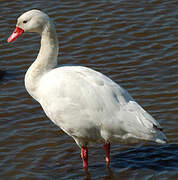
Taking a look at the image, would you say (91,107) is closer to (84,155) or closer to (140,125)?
(140,125)

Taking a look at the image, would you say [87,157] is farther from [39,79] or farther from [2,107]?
[2,107]

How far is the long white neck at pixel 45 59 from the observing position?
803cm

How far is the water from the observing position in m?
8.45

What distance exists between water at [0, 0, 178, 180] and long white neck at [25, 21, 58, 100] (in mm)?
1154

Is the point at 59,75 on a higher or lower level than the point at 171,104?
higher

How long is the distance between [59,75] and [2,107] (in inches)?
89.4

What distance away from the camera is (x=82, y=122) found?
772cm

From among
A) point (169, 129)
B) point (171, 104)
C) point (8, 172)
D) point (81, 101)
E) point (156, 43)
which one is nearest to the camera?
point (81, 101)

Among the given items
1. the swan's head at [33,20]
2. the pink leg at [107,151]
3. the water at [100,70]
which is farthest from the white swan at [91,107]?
the water at [100,70]

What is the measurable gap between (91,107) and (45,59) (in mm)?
971

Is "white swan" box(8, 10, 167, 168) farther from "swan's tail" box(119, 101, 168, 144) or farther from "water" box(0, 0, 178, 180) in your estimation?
"water" box(0, 0, 178, 180)

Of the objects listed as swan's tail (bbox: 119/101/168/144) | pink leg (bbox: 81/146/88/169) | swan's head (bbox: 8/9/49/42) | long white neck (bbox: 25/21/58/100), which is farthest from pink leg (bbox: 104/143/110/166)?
swan's head (bbox: 8/9/49/42)

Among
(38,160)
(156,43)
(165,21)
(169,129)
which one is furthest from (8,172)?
(165,21)

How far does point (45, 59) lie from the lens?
809 centimetres
